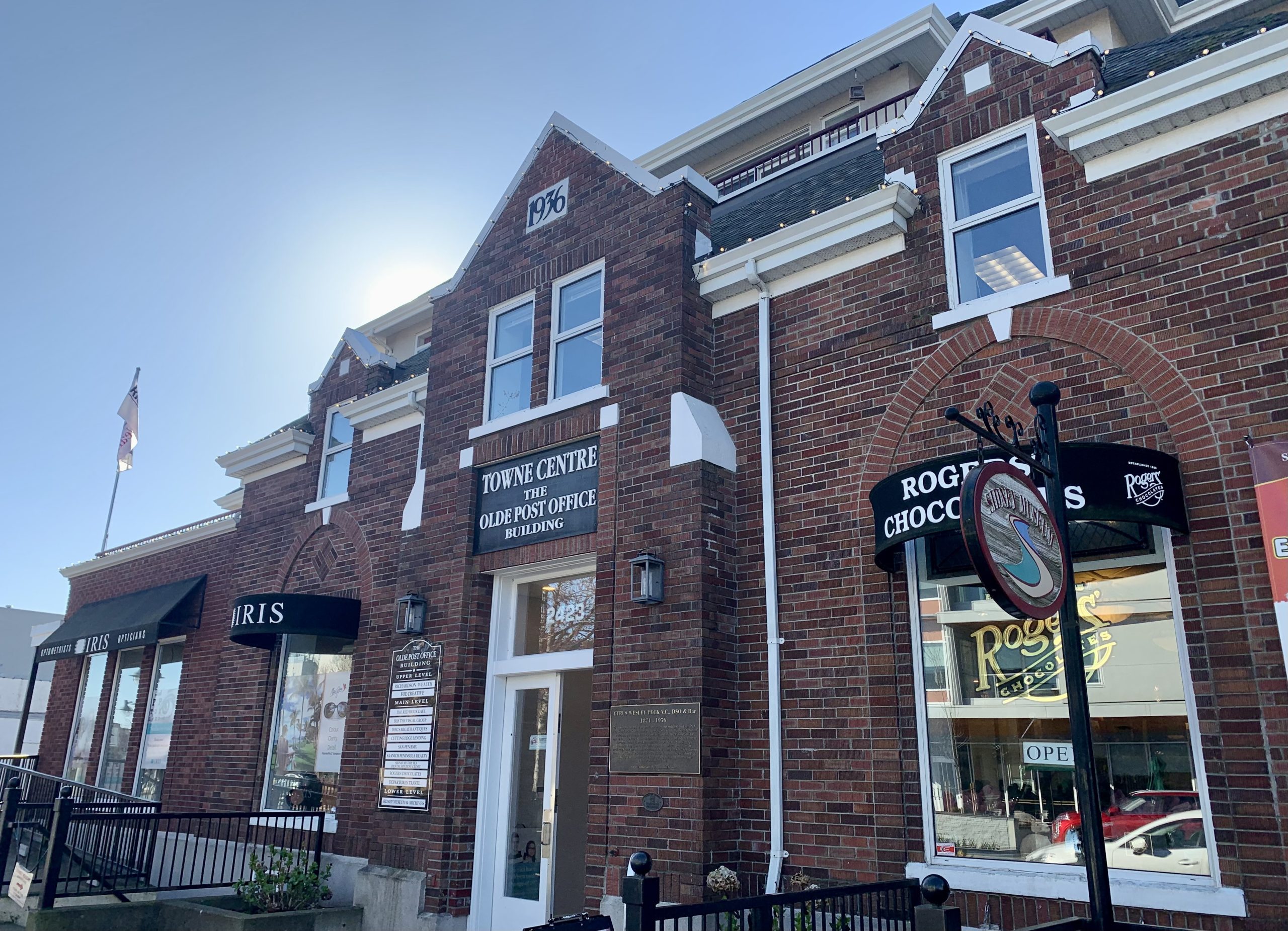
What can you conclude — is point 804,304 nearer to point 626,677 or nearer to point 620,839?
point 626,677

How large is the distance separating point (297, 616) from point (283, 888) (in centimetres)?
Answer: 340

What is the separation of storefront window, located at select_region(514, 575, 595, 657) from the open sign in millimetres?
4185

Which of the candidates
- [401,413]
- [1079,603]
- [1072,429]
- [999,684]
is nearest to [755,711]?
[999,684]

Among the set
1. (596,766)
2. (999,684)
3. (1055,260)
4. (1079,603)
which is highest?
(1055,260)

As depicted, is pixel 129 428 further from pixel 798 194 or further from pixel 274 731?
pixel 798 194

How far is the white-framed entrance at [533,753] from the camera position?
965cm

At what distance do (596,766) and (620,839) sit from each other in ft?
2.48

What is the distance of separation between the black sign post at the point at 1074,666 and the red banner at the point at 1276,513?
1.63 meters

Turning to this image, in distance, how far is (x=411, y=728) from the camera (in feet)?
34.9

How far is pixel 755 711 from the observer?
8.32 meters

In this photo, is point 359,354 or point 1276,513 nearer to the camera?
point 1276,513

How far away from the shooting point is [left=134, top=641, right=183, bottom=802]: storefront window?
625 inches

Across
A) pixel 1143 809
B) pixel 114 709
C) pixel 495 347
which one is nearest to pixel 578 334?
pixel 495 347

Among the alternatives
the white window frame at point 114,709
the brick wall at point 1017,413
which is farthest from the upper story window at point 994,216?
the white window frame at point 114,709
